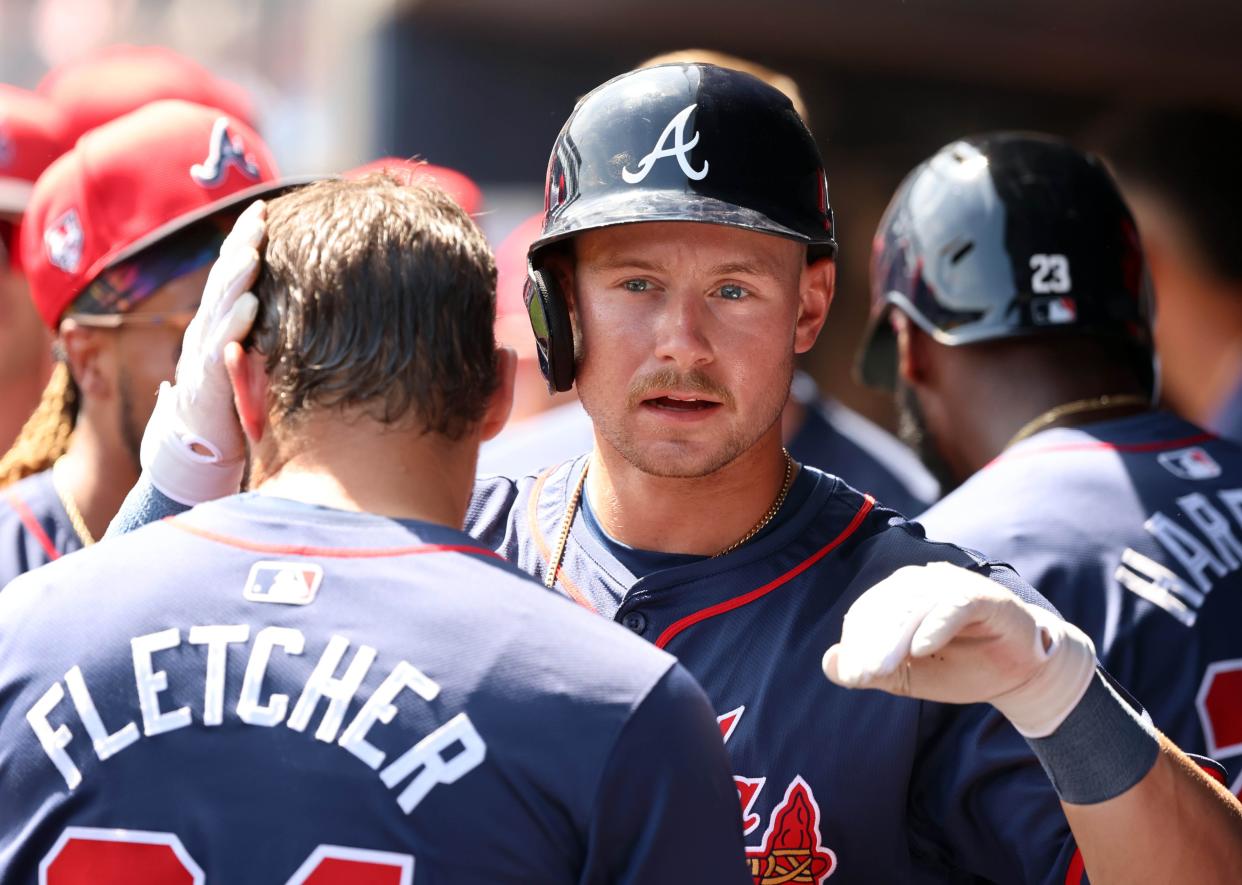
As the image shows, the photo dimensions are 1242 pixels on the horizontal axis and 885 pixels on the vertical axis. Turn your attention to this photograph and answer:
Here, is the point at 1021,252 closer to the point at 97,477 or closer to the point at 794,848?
the point at 794,848

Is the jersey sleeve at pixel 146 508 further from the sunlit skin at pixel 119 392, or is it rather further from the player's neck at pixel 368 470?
the sunlit skin at pixel 119 392

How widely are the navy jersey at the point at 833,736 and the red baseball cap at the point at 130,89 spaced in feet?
9.45

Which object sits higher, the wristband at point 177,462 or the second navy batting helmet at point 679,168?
the second navy batting helmet at point 679,168

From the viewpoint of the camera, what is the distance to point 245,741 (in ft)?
5.63

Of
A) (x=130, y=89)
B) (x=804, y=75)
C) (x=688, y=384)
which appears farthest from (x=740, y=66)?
(x=804, y=75)

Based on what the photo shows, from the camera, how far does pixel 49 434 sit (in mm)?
3701

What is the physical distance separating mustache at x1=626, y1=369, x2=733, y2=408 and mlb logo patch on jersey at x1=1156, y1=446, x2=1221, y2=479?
120 centimetres

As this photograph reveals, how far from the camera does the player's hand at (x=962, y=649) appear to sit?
5.80 feet

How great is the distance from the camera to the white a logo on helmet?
2430 millimetres

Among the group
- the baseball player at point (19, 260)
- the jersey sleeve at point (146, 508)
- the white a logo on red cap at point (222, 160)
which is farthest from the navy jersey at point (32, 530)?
the baseball player at point (19, 260)

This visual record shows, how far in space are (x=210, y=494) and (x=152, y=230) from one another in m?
1.29

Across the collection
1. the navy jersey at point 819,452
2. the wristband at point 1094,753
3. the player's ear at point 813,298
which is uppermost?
the player's ear at point 813,298

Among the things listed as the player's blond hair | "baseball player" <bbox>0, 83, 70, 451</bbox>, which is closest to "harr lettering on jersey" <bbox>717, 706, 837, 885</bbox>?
the player's blond hair

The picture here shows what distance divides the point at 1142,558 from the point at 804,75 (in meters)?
5.62
